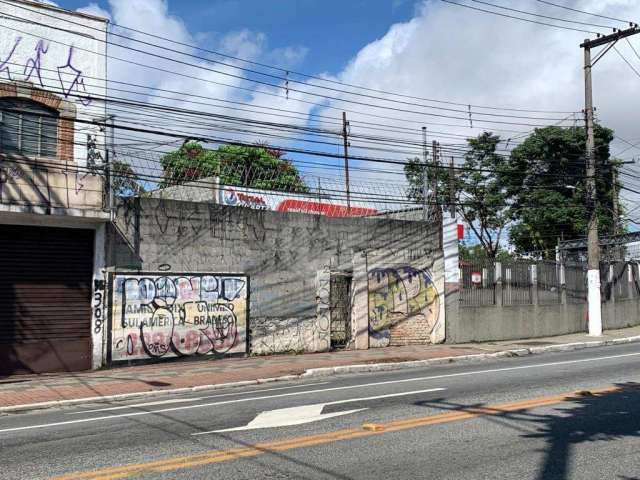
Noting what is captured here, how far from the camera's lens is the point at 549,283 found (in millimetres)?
24781

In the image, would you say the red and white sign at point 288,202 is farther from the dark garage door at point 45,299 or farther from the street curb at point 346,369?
the dark garage door at point 45,299

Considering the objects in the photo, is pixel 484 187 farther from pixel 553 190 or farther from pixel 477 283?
pixel 477 283

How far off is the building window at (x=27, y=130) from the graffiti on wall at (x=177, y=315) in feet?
11.7

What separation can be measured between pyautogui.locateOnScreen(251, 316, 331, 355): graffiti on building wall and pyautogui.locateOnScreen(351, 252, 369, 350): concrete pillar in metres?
0.92

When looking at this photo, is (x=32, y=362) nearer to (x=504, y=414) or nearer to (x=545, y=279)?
(x=504, y=414)

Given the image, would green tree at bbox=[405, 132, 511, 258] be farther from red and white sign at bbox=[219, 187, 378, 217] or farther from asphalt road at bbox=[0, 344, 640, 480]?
asphalt road at bbox=[0, 344, 640, 480]

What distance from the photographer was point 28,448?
7.20m

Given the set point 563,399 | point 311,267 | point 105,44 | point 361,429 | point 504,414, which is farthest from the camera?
point 311,267

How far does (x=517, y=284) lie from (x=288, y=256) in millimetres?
9205

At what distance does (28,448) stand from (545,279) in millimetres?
20955

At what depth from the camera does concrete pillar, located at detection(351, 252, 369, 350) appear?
19.8 meters

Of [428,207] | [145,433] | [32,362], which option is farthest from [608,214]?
[145,433]

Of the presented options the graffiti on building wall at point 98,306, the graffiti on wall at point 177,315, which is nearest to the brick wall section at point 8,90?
the graffiti on building wall at point 98,306

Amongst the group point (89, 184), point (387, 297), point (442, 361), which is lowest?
point (442, 361)
